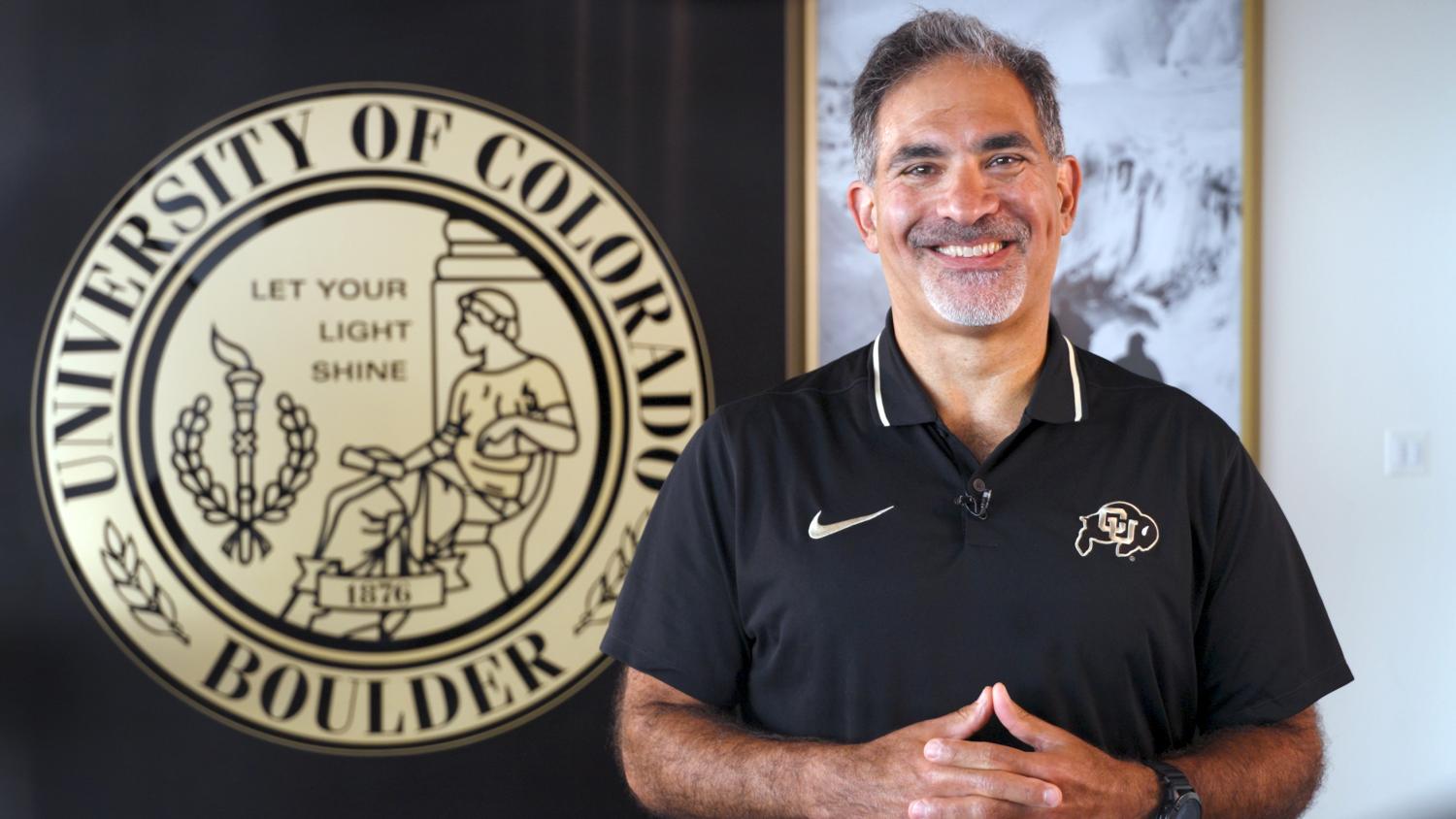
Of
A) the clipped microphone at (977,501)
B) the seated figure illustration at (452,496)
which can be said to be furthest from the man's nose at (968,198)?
the seated figure illustration at (452,496)

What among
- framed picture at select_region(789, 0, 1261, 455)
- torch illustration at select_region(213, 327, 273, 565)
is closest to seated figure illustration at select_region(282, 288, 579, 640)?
torch illustration at select_region(213, 327, 273, 565)

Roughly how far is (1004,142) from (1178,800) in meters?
0.76

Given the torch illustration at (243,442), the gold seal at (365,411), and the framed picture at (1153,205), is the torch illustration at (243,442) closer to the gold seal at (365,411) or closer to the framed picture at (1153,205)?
the gold seal at (365,411)

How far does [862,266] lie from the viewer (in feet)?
8.24

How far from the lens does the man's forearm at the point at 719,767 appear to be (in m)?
1.29

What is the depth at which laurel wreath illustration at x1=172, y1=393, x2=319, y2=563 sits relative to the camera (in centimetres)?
240

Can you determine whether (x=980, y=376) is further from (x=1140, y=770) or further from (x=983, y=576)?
(x=1140, y=770)

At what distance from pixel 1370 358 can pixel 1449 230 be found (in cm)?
33

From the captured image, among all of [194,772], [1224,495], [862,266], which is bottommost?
[194,772]

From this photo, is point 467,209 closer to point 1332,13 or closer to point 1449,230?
point 1332,13

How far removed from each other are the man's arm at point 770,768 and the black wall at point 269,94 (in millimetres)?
1105

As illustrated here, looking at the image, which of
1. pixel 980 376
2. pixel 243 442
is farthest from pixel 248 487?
pixel 980 376

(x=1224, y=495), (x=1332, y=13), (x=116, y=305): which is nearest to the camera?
(x=1224, y=495)

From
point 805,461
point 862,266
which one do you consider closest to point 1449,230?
point 862,266
